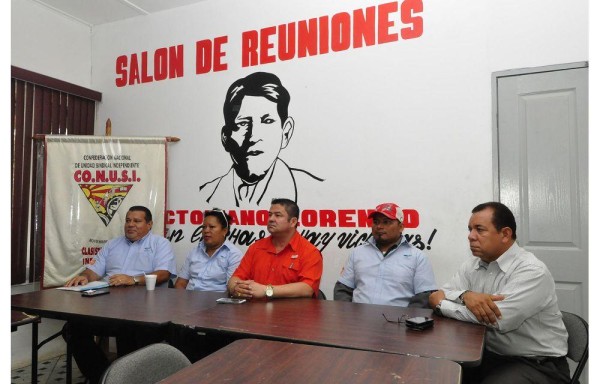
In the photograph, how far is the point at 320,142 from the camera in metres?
3.86

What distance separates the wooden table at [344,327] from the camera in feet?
5.58

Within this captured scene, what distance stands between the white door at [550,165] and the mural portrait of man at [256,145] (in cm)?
161

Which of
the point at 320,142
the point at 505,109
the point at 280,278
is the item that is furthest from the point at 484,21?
the point at 280,278

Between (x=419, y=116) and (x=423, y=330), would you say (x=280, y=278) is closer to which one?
(x=423, y=330)

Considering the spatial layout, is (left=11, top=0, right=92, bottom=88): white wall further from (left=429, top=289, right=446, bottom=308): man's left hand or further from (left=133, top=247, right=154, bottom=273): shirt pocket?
(left=429, top=289, right=446, bottom=308): man's left hand

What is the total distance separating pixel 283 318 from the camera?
2.19 meters

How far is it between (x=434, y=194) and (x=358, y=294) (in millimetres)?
998

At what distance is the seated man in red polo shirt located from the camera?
3008mm

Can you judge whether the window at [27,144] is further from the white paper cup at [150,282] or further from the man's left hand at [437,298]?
the man's left hand at [437,298]

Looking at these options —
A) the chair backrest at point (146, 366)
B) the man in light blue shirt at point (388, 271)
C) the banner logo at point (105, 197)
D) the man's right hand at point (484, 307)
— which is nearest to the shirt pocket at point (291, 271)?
the man in light blue shirt at point (388, 271)

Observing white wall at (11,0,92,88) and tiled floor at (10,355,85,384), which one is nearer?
tiled floor at (10,355,85,384)

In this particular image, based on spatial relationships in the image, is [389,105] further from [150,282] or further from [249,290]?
[150,282]

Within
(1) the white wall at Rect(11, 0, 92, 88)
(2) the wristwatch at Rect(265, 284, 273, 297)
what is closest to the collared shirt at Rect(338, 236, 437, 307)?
(2) the wristwatch at Rect(265, 284, 273, 297)

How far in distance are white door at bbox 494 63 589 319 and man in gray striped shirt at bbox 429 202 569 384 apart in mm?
1055
